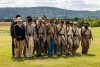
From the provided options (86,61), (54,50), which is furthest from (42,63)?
(54,50)

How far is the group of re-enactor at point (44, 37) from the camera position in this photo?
52.5ft

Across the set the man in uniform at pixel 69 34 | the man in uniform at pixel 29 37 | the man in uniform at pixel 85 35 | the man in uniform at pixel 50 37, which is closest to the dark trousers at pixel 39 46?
the man in uniform at pixel 50 37

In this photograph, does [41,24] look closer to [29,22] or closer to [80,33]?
[29,22]

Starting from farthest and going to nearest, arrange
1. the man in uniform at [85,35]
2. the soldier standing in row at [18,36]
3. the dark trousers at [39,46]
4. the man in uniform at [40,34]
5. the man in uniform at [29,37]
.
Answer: the man in uniform at [85,35]
the dark trousers at [39,46]
the man in uniform at [40,34]
the man in uniform at [29,37]
the soldier standing in row at [18,36]

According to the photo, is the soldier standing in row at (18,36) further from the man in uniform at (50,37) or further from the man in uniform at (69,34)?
the man in uniform at (69,34)

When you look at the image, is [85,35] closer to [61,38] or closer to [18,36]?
[61,38]

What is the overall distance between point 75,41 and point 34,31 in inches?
126

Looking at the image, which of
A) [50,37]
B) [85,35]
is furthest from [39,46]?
[85,35]

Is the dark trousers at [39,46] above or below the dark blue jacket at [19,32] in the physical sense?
below

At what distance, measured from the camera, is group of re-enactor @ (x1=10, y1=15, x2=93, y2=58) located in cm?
1602

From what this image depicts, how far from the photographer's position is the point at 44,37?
16859 millimetres

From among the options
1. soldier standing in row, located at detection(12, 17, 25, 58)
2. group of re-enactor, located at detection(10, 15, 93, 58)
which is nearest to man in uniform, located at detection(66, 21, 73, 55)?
group of re-enactor, located at detection(10, 15, 93, 58)

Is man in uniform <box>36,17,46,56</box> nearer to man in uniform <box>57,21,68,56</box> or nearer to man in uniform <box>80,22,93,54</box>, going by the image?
man in uniform <box>57,21,68,56</box>

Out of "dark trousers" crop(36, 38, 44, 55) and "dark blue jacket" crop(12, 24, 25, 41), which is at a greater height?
"dark blue jacket" crop(12, 24, 25, 41)
